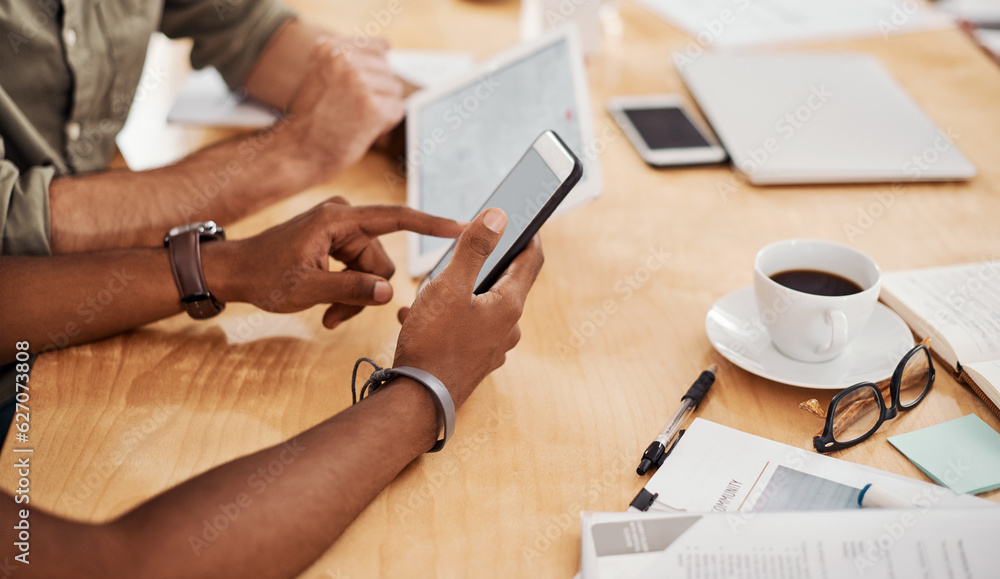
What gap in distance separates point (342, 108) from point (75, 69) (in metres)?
0.38

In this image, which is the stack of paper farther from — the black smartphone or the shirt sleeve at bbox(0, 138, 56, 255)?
the shirt sleeve at bbox(0, 138, 56, 255)

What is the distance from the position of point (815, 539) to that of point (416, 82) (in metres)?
1.00

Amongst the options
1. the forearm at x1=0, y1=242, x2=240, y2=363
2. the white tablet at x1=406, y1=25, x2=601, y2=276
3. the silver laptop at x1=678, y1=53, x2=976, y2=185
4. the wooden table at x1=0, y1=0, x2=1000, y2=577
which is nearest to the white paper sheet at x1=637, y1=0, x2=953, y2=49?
the silver laptop at x1=678, y1=53, x2=976, y2=185

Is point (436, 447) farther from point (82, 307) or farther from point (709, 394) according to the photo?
point (82, 307)

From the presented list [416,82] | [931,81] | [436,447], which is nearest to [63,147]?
[416,82]

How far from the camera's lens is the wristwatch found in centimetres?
81

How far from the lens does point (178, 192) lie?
100 cm

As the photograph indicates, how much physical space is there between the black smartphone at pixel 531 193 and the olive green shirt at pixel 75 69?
22.4 inches

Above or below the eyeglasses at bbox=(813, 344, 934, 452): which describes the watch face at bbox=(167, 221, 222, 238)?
below

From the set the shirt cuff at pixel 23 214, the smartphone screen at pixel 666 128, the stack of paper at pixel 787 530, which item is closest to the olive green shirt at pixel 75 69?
the shirt cuff at pixel 23 214

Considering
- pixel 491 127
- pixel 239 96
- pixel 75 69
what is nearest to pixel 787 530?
pixel 491 127

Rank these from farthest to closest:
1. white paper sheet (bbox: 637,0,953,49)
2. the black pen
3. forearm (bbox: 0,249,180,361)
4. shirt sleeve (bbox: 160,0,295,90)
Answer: white paper sheet (bbox: 637,0,953,49) < shirt sleeve (bbox: 160,0,295,90) < forearm (bbox: 0,249,180,361) < the black pen

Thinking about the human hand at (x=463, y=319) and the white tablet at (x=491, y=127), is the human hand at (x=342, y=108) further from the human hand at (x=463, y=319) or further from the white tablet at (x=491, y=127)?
the human hand at (x=463, y=319)

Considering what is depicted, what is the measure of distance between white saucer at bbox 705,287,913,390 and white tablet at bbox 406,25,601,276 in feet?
0.70
